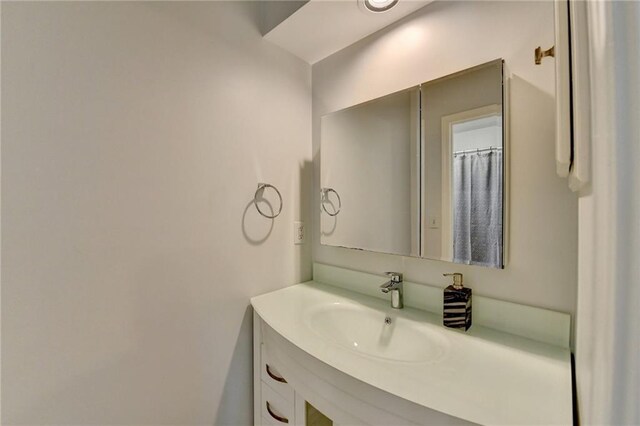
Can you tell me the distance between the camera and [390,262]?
119 centimetres

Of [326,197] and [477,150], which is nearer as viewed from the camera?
[477,150]

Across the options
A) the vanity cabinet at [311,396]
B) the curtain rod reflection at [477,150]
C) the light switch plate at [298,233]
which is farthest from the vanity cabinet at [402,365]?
the curtain rod reflection at [477,150]

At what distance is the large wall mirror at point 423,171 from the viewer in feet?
2.89

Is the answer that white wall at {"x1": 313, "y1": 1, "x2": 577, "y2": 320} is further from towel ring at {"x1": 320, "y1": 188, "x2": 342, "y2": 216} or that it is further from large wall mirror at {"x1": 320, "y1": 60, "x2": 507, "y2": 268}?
towel ring at {"x1": 320, "y1": 188, "x2": 342, "y2": 216}

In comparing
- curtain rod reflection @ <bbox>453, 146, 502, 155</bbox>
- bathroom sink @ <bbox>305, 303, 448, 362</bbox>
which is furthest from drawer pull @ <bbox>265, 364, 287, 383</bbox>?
curtain rod reflection @ <bbox>453, 146, 502, 155</bbox>

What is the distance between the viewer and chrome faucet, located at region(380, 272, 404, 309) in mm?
1090

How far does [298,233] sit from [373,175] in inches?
20.0

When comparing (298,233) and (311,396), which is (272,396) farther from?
(298,233)

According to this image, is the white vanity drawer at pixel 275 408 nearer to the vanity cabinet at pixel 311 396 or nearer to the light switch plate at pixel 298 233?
the vanity cabinet at pixel 311 396

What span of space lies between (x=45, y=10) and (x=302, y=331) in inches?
48.4

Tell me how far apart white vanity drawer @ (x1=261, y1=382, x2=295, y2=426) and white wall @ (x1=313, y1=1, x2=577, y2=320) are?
69 cm

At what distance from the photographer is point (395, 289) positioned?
1.10 m

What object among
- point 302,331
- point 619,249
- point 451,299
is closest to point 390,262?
point 451,299

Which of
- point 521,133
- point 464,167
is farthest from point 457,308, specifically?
point 521,133
